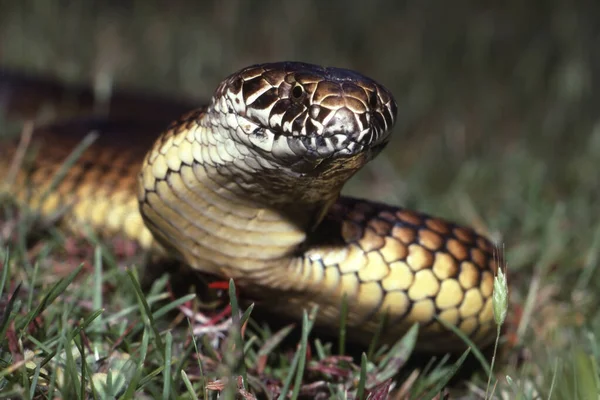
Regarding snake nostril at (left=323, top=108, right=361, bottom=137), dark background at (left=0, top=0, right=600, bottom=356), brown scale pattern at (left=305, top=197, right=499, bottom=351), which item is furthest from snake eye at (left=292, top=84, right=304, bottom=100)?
dark background at (left=0, top=0, right=600, bottom=356)

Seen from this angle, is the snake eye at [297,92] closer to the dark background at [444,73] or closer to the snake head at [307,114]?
the snake head at [307,114]

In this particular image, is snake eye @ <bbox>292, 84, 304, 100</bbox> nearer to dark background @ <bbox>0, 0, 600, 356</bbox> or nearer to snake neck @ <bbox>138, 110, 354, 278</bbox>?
snake neck @ <bbox>138, 110, 354, 278</bbox>

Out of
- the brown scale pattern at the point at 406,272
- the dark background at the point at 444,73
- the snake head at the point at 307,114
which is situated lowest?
the dark background at the point at 444,73

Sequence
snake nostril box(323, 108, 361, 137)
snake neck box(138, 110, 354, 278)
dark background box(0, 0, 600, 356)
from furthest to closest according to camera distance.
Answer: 1. dark background box(0, 0, 600, 356)
2. snake neck box(138, 110, 354, 278)
3. snake nostril box(323, 108, 361, 137)

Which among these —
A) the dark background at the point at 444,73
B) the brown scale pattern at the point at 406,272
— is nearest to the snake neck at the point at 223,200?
the brown scale pattern at the point at 406,272

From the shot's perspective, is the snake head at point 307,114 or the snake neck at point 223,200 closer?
the snake head at point 307,114

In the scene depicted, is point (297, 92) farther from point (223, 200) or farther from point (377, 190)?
point (377, 190)

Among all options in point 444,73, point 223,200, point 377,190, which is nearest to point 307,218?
point 223,200
